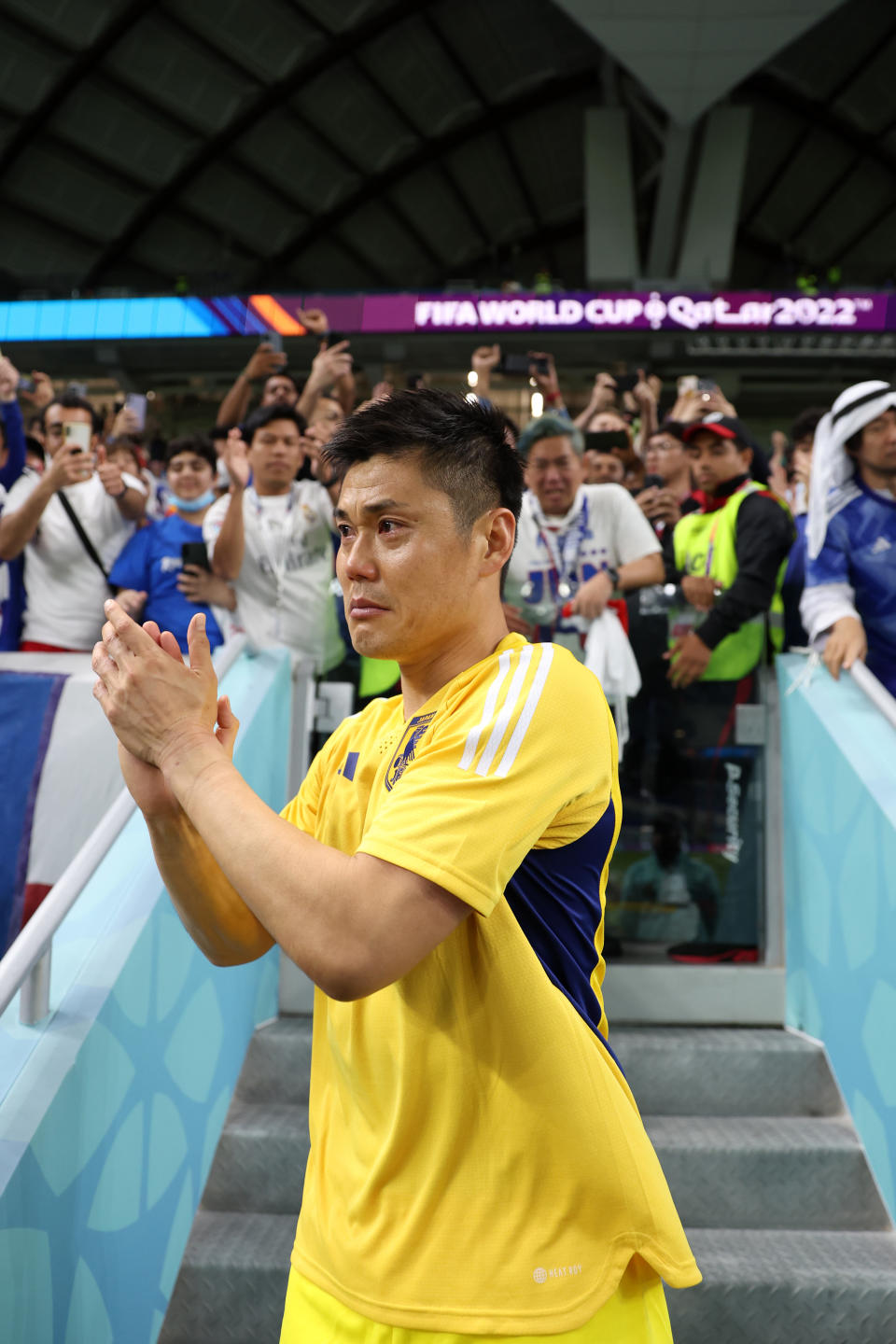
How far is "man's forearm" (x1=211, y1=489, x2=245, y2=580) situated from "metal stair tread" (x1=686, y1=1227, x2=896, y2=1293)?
Answer: 2271 mm

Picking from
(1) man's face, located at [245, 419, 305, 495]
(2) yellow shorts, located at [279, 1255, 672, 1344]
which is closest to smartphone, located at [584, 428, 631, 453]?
(1) man's face, located at [245, 419, 305, 495]

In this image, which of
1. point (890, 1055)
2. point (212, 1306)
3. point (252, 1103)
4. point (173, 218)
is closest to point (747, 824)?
point (890, 1055)

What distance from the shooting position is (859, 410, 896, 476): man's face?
3.04 metres

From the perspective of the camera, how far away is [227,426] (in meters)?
6.11

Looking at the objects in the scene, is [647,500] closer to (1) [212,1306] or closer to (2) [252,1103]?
(2) [252,1103]

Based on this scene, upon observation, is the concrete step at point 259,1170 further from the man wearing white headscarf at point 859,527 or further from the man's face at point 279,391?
the man's face at point 279,391

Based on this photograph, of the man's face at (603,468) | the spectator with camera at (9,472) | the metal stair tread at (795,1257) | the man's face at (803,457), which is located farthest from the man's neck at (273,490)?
the metal stair tread at (795,1257)

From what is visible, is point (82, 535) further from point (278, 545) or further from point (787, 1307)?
point (787, 1307)

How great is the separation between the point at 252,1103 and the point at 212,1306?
0.58 meters

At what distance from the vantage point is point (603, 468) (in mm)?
4801

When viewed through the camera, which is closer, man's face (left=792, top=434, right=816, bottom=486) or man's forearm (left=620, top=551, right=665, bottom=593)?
man's forearm (left=620, top=551, right=665, bottom=593)

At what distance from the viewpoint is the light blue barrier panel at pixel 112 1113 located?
5.12ft

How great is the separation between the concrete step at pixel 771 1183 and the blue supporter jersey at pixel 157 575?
2219 millimetres

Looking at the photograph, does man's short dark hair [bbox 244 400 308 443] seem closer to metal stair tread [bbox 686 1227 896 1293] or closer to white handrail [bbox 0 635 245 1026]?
white handrail [bbox 0 635 245 1026]
